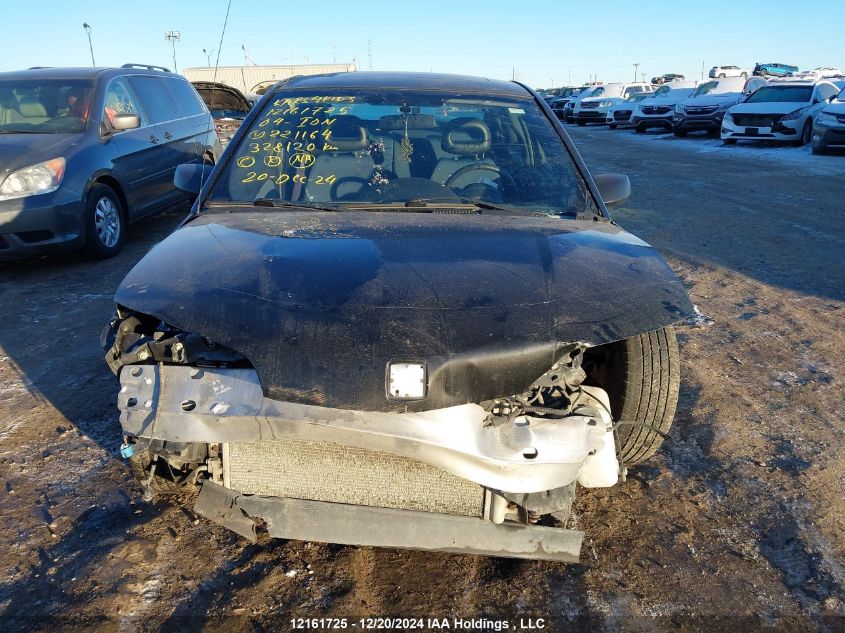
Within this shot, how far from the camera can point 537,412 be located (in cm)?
201

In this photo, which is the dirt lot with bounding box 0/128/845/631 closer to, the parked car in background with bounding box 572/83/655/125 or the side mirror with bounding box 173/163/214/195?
the side mirror with bounding box 173/163/214/195

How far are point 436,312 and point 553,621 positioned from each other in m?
1.02

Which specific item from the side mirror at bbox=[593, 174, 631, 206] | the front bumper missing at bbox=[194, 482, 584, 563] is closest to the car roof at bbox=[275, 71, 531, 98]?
the side mirror at bbox=[593, 174, 631, 206]

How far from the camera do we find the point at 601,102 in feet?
96.3

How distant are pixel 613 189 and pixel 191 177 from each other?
2068mm

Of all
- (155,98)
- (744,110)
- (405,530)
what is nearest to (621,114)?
(744,110)

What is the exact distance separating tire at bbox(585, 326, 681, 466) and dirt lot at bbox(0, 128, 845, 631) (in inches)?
14.6

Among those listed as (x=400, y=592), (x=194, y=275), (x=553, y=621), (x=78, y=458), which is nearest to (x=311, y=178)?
(x=194, y=275)

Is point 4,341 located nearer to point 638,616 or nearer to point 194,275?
point 194,275

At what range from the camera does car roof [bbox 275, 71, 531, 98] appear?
3.45 m

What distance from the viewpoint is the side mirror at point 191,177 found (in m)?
3.20

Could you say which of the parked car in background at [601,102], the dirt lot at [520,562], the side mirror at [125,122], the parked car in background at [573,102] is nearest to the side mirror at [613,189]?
the dirt lot at [520,562]

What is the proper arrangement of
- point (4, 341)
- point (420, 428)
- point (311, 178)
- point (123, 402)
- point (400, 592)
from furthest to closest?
point (4, 341)
point (311, 178)
point (400, 592)
point (123, 402)
point (420, 428)

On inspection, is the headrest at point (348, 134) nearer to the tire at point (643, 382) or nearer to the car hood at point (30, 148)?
the tire at point (643, 382)
